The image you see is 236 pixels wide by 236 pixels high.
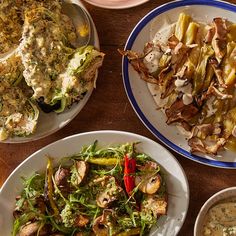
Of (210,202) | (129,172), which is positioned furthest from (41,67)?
(210,202)

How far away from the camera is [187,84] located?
2.25 metres

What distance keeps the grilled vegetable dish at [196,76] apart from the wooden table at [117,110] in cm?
13

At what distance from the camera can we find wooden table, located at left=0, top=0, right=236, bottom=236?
7.74 feet

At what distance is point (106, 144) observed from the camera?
2330mm

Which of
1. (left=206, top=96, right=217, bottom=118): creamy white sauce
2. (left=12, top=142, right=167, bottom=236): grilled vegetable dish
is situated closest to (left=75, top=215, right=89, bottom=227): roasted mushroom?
(left=12, top=142, right=167, bottom=236): grilled vegetable dish

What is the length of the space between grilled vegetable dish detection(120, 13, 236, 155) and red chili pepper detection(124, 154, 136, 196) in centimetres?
23

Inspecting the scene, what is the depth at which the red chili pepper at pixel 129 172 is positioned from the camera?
2.28m

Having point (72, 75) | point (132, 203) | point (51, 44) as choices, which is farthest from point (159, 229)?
point (51, 44)

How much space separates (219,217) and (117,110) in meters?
0.64

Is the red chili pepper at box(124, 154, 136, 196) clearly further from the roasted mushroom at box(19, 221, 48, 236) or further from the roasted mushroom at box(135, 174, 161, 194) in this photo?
the roasted mushroom at box(19, 221, 48, 236)

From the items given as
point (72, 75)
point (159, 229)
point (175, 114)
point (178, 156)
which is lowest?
point (159, 229)

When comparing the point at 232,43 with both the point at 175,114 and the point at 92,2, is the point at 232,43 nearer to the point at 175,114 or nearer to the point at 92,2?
the point at 175,114

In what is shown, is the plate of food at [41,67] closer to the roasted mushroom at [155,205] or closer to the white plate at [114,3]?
the white plate at [114,3]

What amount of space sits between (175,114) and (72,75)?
47 centimetres
